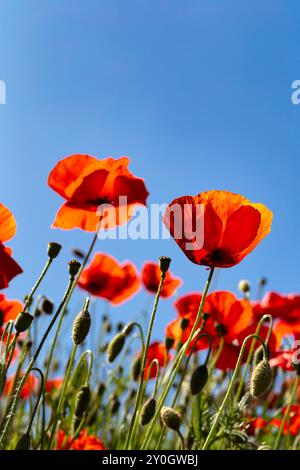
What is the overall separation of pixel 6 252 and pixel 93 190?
34cm

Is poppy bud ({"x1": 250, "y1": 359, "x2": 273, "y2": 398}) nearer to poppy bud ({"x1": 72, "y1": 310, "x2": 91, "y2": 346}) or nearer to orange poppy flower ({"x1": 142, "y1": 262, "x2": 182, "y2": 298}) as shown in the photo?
poppy bud ({"x1": 72, "y1": 310, "x2": 91, "y2": 346})

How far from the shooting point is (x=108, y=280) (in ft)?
7.68

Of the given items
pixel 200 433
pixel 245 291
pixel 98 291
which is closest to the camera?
pixel 200 433

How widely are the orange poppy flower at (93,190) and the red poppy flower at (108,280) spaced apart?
2.73 ft

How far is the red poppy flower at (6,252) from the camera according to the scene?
44.6 inches

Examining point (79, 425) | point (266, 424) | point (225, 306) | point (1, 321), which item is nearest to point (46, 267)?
point (1, 321)

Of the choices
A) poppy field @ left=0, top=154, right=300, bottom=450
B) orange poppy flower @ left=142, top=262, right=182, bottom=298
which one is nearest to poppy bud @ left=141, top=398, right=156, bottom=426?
poppy field @ left=0, top=154, right=300, bottom=450

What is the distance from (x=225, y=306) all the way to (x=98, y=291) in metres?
0.78

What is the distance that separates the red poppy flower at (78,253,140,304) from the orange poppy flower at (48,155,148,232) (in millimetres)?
833

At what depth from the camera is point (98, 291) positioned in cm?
234

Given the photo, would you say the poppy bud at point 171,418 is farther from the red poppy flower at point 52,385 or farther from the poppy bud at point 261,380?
the red poppy flower at point 52,385

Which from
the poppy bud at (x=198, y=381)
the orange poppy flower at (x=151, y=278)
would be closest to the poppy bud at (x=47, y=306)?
the poppy bud at (x=198, y=381)
